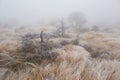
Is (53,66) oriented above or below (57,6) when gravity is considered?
below

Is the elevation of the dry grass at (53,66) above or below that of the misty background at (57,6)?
below

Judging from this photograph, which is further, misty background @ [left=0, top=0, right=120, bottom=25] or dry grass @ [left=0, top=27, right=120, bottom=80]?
misty background @ [left=0, top=0, right=120, bottom=25]

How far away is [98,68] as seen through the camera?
3113 mm

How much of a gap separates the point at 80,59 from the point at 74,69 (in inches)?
19.3

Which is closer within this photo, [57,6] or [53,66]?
[53,66]

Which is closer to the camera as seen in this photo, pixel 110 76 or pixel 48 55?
pixel 110 76

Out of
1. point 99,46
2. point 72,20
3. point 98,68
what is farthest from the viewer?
point 72,20

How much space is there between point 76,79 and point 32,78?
0.63 m

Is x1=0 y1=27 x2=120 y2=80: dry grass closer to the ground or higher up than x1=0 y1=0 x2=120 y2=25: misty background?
closer to the ground

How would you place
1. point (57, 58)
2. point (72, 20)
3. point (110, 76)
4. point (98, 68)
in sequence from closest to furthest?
point (110, 76)
point (98, 68)
point (57, 58)
point (72, 20)

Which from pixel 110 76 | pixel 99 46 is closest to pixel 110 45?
pixel 99 46

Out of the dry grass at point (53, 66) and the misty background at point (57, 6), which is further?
the misty background at point (57, 6)

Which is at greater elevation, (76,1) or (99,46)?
(76,1)

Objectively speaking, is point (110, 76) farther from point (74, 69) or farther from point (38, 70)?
point (38, 70)
